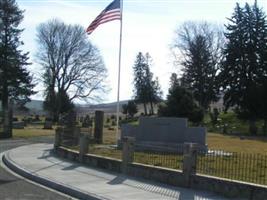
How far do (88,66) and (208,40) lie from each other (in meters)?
20.1

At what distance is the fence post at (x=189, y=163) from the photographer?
15.5 m

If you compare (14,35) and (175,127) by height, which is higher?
(14,35)

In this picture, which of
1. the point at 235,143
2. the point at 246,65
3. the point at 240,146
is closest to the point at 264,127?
the point at 246,65

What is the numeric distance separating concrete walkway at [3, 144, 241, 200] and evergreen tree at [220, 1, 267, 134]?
45962 millimetres

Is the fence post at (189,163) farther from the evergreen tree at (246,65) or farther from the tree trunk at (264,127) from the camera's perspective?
the evergreen tree at (246,65)

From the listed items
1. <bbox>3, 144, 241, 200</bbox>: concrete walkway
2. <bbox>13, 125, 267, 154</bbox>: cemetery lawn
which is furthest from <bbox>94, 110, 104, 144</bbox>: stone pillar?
<bbox>3, 144, 241, 200</bbox>: concrete walkway

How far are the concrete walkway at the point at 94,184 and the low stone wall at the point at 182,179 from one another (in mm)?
262

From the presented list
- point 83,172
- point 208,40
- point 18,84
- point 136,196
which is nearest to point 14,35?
point 18,84

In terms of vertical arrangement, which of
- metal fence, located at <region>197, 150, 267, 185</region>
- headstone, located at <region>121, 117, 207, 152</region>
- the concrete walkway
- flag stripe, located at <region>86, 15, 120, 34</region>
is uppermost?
flag stripe, located at <region>86, 15, 120, 34</region>

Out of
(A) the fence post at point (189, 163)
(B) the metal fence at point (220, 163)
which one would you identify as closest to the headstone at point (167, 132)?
(B) the metal fence at point (220, 163)

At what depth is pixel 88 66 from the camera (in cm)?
9794

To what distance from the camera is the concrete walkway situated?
14047 millimetres

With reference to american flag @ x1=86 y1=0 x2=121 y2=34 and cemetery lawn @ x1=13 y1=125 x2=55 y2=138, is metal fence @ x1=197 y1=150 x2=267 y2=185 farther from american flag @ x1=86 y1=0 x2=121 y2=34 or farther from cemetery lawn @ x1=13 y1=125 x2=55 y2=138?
cemetery lawn @ x1=13 y1=125 x2=55 y2=138

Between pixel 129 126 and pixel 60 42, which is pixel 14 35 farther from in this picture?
pixel 129 126
